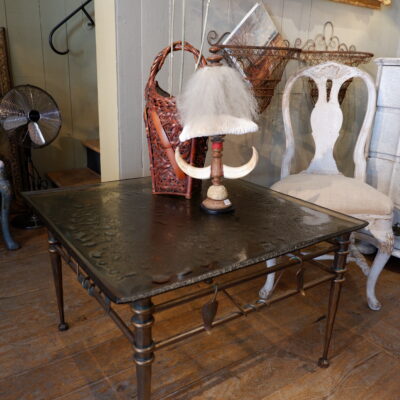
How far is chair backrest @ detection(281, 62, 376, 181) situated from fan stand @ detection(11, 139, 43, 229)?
1582 millimetres

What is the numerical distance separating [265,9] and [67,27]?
157cm

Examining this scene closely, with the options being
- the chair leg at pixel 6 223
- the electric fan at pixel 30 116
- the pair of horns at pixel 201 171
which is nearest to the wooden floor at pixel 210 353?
the chair leg at pixel 6 223

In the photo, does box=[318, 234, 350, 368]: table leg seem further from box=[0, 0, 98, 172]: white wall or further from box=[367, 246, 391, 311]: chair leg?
box=[0, 0, 98, 172]: white wall

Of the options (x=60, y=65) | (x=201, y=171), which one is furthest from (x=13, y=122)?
(x=201, y=171)

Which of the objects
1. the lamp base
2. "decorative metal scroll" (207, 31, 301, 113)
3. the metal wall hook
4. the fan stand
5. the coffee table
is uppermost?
the metal wall hook

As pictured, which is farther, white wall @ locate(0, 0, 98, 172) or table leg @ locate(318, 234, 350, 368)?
white wall @ locate(0, 0, 98, 172)

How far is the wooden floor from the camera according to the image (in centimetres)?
134

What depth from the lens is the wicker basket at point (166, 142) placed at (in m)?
1.34

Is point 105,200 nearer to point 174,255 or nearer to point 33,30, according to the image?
point 174,255

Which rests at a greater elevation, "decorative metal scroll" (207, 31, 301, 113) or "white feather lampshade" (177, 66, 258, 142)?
"decorative metal scroll" (207, 31, 301, 113)

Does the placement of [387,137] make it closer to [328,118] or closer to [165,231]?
[328,118]

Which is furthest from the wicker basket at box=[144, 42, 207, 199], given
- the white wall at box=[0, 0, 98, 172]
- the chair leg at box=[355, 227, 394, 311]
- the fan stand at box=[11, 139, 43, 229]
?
the white wall at box=[0, 0, 98, 172]

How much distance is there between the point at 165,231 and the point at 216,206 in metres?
0.21

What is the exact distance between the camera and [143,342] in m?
0.91
